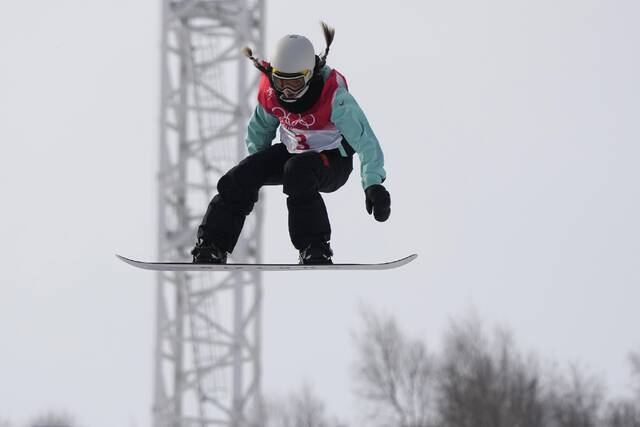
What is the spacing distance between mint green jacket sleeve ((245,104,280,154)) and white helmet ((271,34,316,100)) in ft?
1.49

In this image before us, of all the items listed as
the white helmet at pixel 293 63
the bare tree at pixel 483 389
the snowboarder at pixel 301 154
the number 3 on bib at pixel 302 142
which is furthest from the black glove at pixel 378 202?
the bare tree at pixel 483 389

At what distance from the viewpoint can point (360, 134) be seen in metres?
8.73

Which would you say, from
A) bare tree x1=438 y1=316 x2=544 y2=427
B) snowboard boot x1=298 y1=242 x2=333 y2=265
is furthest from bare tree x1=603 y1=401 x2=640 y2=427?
snowboard boot x1=298 y1=242 x2=333 y2=265

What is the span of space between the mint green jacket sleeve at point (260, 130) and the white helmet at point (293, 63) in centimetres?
46

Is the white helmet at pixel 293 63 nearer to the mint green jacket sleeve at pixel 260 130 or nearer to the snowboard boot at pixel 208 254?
the mint green jacket sleeve at pixel 260 130

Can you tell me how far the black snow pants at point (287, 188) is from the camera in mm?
8930

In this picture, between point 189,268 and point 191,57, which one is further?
point 191,57

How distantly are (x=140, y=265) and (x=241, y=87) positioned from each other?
552cm

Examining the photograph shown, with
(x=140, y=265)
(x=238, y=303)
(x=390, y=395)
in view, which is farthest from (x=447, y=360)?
(x=140, y=265)

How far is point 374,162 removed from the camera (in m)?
8.80

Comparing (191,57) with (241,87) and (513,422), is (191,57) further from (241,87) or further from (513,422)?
(513,422)

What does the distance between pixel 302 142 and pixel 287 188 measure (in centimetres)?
27

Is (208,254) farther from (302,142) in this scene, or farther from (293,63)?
(293,63)

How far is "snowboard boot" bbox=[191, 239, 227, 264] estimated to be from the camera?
9164 millimetres
